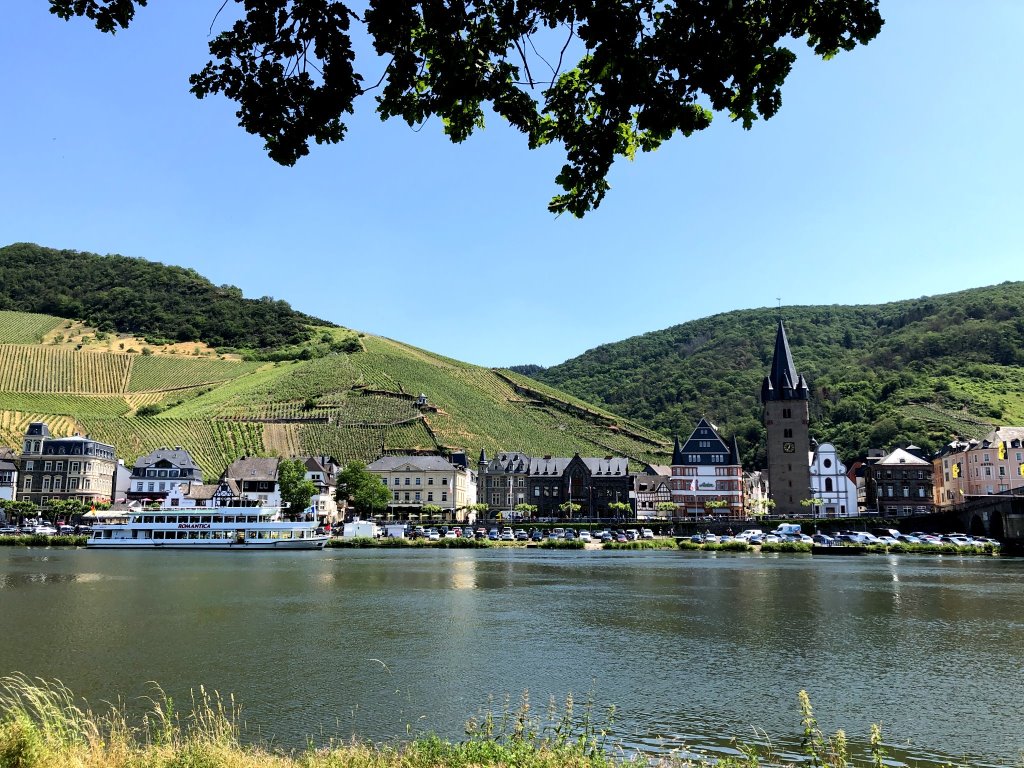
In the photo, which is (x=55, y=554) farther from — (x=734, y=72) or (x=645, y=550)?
(x=734, y=72)

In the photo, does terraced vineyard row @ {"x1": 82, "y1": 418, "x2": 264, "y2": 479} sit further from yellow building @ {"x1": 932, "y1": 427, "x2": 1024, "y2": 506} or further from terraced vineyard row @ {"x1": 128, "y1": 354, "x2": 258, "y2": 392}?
yellow building @ {"x1": 932, "y1": 427, "x2": 1024, "y2": 506}

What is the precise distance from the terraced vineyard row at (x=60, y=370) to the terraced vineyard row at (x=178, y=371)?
2.79 m

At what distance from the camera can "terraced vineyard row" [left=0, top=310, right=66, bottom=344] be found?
173125 millimetres

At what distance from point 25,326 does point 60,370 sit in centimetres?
4143

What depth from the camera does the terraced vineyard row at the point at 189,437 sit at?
12044 centimetres

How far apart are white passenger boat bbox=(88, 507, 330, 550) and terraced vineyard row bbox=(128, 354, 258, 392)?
71.1 meters

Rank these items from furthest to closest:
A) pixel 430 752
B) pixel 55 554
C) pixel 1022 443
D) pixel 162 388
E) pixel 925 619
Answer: pixel 162 388, pixel 1022 443, pixel 55 554, pixel 925 619, pixel 430 752

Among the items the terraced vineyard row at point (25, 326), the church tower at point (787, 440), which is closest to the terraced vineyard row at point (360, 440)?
the church tower at point (787, 440)

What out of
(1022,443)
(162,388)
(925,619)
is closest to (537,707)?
(925,619)

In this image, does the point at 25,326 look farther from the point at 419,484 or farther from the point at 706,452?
the point at 706,452

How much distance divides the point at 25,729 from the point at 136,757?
1.50m

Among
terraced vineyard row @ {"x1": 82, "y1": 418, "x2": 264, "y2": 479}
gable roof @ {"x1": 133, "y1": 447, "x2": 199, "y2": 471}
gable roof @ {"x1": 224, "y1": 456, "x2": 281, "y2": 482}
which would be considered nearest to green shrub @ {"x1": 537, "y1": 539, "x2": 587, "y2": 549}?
gable roof @ {"x1": 224, "y1": 456, "x2": 281, "y2": 482}

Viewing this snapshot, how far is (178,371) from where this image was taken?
169 metres

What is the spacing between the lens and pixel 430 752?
11.5 meters
